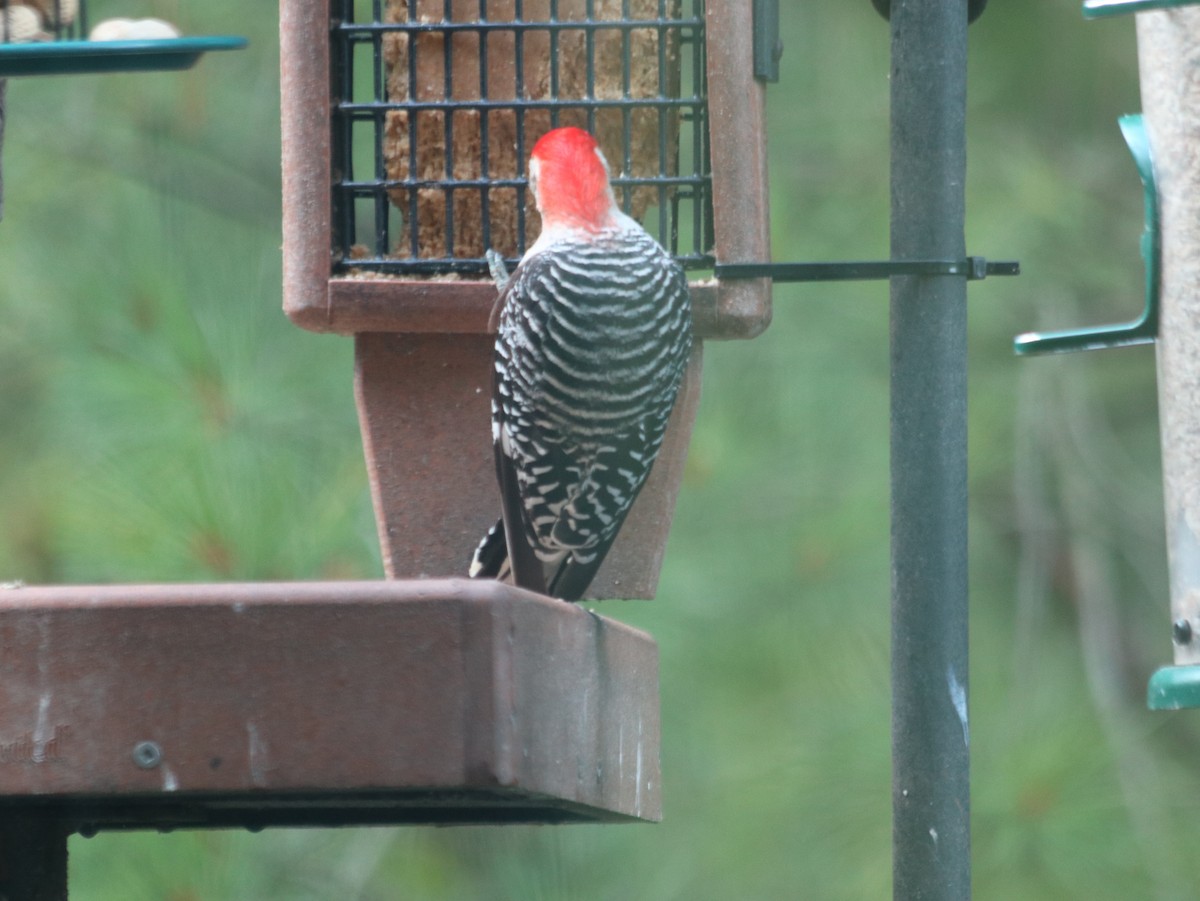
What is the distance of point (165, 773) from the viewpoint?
1.50 meters

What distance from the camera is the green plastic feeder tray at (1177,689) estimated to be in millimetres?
2176

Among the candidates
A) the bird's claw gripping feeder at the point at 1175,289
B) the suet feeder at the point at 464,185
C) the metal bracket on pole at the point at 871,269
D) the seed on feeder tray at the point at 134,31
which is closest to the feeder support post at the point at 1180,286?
the bird's claw gripping feeder at the point at 1175,289

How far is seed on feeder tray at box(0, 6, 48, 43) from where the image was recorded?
2113 millimetres

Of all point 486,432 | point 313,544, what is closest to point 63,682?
point 486,432

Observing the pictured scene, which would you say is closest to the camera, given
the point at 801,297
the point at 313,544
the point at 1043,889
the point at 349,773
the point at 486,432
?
the point at 349,773

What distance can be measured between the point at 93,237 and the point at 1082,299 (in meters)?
1.97

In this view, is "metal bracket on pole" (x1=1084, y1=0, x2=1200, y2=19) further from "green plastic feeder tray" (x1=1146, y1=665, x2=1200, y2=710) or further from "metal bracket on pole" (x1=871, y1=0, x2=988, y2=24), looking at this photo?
"green plastic feeder tray" (x1=1146, y1=665, x2=1200, y2=710)

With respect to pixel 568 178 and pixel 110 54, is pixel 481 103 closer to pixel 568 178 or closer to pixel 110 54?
pixel 568 178

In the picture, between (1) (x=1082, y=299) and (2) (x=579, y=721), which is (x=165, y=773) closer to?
(2) (x=579, y=721)

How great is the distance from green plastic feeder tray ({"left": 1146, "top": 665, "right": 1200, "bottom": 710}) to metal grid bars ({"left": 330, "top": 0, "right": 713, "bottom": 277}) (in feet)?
2.49

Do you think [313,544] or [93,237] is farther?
[93,237]

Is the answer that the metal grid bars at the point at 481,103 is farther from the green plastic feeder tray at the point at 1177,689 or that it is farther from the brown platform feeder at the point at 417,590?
the green plastic feeder tray at the point at 1177,689

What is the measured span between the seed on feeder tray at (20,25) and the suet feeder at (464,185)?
1.09ft

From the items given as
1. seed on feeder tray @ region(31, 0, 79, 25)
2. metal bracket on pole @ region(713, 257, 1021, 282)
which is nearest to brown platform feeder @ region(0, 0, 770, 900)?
seed on feeder tray @ region(31, 0, 79, 25)
